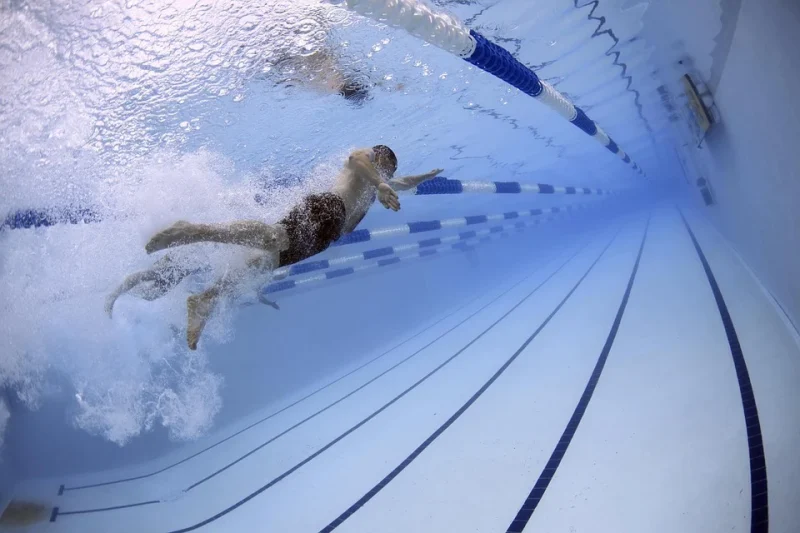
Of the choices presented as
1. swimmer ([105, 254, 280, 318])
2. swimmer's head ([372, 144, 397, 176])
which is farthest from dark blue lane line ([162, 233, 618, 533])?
swimmer's head ([372, 144, 397, 176])

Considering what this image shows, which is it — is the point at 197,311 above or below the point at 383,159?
below

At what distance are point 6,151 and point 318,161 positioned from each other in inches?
114

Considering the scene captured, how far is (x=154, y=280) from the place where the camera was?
315 cm

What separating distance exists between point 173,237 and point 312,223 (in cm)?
77

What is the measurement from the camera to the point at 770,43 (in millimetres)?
2299

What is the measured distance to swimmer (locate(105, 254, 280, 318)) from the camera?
119 inches

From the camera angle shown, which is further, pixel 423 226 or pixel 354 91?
pixel 423 226

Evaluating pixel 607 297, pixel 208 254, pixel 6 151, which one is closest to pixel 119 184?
pixel 6 151

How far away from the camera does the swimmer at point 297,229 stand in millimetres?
2518

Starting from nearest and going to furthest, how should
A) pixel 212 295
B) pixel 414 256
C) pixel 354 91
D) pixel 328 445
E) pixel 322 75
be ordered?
pixel 212 295 < pixel 322 75 < pixel 328 445 < pixel 354 91 < pixel 414 256

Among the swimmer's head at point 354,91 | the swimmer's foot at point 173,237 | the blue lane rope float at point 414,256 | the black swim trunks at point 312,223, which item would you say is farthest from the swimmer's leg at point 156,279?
the blue lane rope float at point 414,256

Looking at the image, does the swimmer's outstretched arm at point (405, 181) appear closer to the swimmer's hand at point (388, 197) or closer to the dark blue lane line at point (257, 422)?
the swimmer's hand at point (388, 197)

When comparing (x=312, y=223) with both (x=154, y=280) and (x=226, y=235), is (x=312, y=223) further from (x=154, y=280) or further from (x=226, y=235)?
(x=154, y=280)

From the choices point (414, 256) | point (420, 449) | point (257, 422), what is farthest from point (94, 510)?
point (414, 256)
